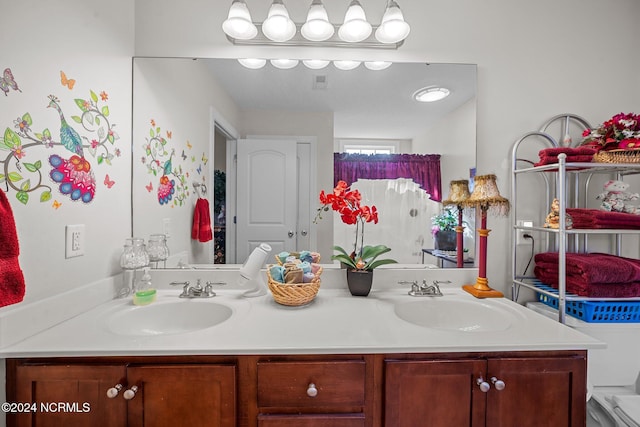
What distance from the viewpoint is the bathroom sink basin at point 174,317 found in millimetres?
1195

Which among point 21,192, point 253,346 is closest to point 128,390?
point 253,346

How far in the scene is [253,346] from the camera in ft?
2.84

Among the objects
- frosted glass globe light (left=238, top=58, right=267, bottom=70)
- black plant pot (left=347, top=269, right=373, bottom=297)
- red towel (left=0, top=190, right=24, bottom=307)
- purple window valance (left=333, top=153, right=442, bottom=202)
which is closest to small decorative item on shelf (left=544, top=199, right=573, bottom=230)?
purple window valance (left=333, top=153, right=442, bottom=202)

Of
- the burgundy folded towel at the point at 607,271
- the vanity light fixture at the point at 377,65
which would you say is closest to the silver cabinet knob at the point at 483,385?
the burgundy folded towel at the point at 607,271

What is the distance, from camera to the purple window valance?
147 cm

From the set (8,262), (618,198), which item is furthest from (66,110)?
(618,198)

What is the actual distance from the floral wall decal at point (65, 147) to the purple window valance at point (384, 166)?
1.03 m

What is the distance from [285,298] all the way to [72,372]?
68cm

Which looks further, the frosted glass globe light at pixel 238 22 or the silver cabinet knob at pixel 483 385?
the frosted glass globe light at pixel 238 22

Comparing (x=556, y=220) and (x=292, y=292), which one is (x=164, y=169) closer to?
(x=292, y=292)

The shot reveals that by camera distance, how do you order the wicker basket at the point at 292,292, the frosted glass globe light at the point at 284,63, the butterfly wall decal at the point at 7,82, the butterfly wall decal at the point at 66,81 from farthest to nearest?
the frosted glass globe light at the point at 284,63
the wicker basket at the point at 292,292
the butterfly wall decal at the point at 66,81
the butterfly wall decal at the point at 7,82

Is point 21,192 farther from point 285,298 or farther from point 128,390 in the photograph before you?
point 285,298

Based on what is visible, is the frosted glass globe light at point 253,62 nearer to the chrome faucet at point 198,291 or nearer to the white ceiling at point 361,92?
the white ceiling at point 361,92

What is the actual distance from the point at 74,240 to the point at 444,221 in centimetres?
160
